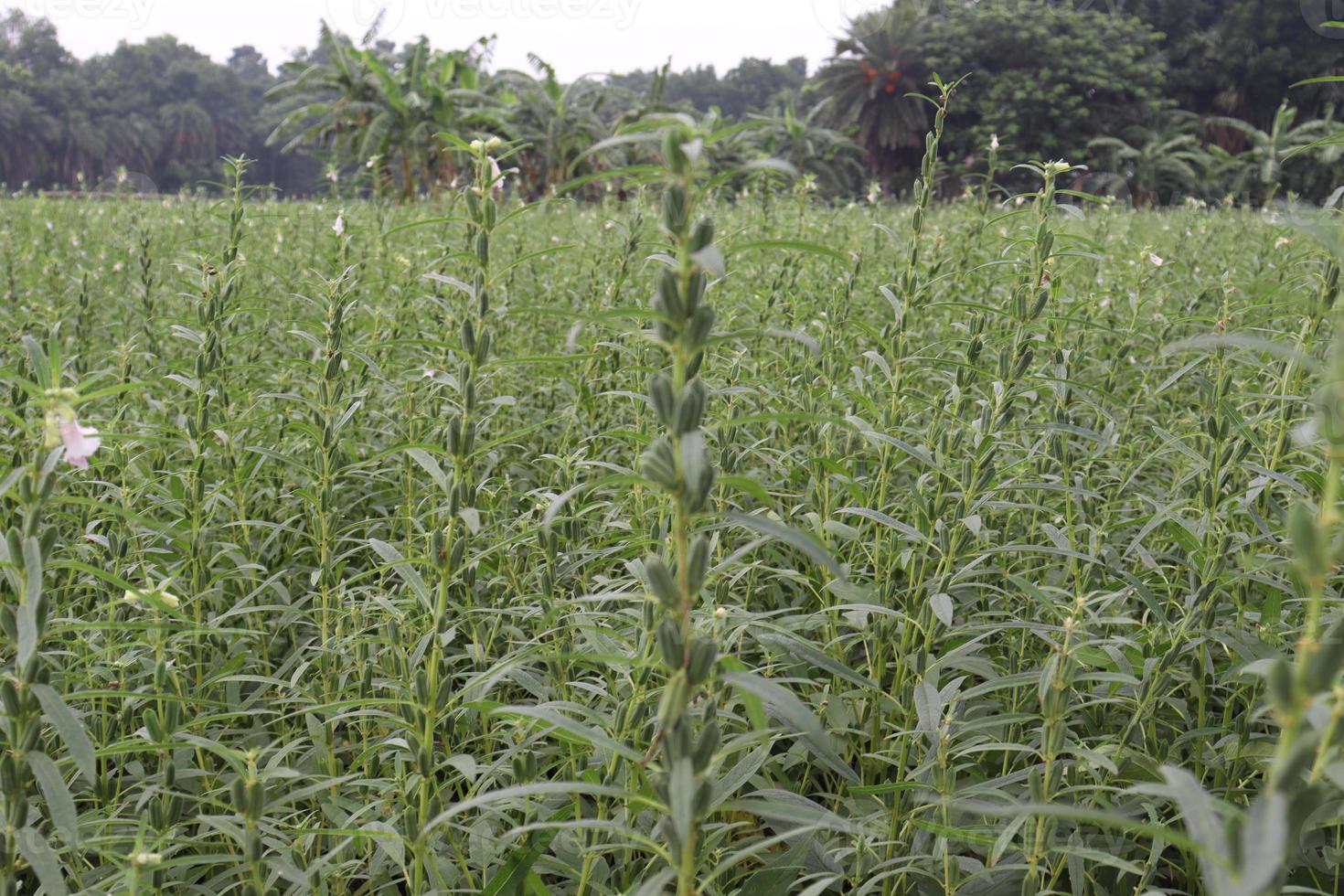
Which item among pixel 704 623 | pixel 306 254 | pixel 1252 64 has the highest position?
pixel 1252 64

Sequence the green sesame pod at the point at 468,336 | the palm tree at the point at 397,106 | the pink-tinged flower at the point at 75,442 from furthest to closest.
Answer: the palm tree at the point at 397,106
the green sesame pod at the point at 468,336
the pink-tinged flower at the point at 75,442

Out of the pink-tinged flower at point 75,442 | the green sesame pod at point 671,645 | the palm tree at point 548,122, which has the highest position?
the palm tree at point 548,122

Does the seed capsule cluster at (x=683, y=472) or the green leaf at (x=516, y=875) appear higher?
the seed capsule cluster at (x=683, y=472)

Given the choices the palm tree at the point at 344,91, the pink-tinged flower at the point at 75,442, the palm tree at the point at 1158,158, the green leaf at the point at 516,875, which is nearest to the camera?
the pink-tinged flower at the point at 75,442

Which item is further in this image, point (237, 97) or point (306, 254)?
point (237, 97)

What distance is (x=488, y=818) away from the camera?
1.77 m

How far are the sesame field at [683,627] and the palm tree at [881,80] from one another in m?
34.2

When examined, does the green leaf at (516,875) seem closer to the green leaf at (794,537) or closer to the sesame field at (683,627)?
the sesame field at (683,627)

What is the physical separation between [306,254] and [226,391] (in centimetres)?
403

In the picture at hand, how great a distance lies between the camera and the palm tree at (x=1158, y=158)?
26.1 metres

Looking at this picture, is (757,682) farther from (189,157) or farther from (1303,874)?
(189,157)

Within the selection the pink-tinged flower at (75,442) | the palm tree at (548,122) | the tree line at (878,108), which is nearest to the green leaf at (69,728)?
the pink-tinged flower at (75,442)

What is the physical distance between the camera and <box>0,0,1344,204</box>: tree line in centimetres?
1855

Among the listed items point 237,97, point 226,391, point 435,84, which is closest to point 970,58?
point 435,84
